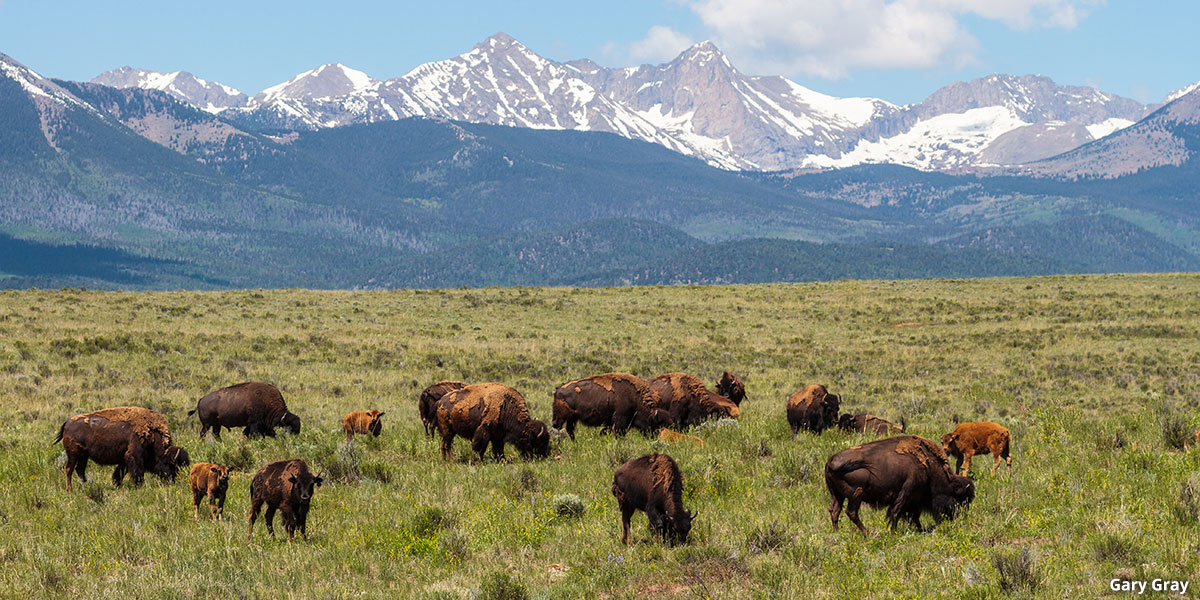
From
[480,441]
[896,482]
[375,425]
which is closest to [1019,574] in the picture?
[896,482]

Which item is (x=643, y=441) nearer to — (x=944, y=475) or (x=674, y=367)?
(x=944, y=475)

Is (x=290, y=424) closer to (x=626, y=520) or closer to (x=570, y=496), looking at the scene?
(x=570, y=496)

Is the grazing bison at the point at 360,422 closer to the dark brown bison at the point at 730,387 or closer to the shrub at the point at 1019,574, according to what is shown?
the dark brown bison at the point at 730,387

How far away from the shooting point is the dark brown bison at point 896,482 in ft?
31.5

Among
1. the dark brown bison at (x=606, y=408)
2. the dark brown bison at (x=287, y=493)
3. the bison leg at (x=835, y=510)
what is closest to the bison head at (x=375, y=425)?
the dark brown bison at (x=606, y=408)

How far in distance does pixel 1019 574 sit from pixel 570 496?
5532 mm

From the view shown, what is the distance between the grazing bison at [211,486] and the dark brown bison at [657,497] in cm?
534

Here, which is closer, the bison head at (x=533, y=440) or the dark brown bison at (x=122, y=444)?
the dark brown bison at (x=122, y=444)

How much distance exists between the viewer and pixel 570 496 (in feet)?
37.2

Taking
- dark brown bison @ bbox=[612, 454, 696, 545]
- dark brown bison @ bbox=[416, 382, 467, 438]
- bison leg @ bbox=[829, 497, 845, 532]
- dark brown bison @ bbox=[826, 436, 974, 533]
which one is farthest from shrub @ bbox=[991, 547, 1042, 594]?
dark brown bison @ bbox=[416, 382, 467, 438]

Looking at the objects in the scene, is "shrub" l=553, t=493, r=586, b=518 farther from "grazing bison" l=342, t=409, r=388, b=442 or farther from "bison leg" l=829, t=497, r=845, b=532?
"grazing bison" l=342, t=409, r=388, b=442

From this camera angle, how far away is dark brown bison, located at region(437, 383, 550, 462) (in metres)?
14.7

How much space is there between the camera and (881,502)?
976cm

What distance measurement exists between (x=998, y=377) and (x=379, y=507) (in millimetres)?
27921
